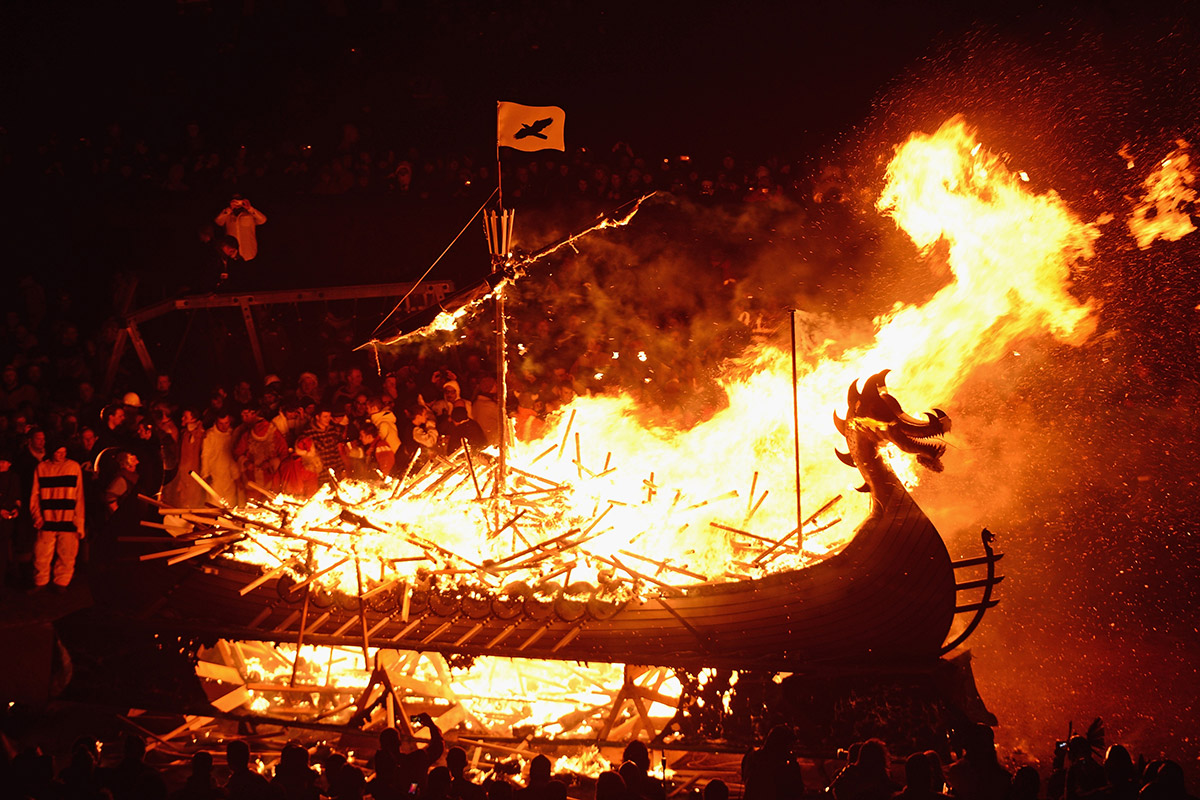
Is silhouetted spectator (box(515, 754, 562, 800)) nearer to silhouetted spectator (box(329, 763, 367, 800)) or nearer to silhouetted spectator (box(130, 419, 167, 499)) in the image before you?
silhouetted spectator (box(329, 763, 367, 800))

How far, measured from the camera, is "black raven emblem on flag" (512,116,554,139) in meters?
7.48

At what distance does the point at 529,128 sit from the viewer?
295 inches

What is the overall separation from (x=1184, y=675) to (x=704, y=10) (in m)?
13.1

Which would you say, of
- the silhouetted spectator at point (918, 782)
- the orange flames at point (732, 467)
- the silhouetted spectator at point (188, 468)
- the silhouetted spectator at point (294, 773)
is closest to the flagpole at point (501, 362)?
the orange flames at point (732, 467)

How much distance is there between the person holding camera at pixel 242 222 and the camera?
13.8 m

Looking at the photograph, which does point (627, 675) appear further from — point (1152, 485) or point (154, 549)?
point (1152, 485)

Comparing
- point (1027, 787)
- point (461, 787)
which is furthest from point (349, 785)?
point (1027, 787)

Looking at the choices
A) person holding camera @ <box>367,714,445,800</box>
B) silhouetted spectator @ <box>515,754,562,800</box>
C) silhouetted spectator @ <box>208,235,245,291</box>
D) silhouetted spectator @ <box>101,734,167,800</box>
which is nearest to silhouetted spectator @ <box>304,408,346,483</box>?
silhouetted spectator @ <box>208,235,245,291</box>

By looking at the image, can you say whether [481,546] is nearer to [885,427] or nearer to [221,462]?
[885,427]

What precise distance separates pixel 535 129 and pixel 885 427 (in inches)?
144

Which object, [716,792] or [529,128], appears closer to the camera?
[716,792]

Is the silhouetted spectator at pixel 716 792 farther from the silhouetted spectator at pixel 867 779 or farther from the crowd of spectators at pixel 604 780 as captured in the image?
the silhouetted spectator at pixel 867 779

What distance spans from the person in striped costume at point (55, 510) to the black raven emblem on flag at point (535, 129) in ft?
19.6

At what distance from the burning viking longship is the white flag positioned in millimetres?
2700
